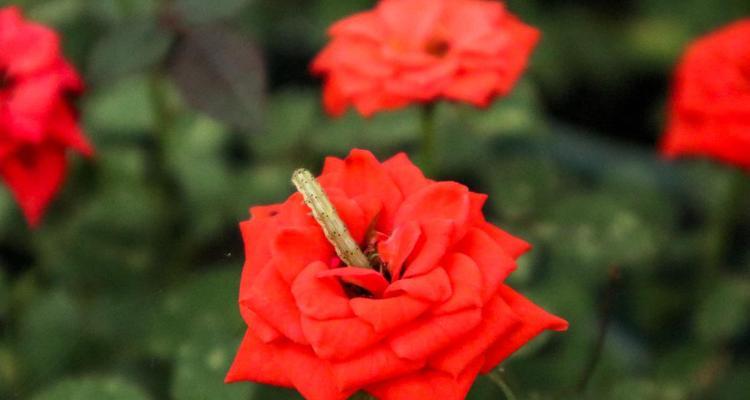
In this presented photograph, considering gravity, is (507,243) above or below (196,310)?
above

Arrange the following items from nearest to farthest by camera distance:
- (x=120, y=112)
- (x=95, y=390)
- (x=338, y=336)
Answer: (x=338, y=336), (x=95, y=390), (x=120, y=112)

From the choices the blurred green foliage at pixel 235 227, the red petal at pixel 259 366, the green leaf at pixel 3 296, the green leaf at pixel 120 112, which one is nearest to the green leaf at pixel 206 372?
the blurred green foliage at pixel 235 227

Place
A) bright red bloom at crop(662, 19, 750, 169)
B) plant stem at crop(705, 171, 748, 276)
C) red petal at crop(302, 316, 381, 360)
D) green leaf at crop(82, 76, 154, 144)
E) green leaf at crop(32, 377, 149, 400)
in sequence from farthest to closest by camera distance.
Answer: green leaf at crop(82, 76, 154, 144) < plant stem at crop(705, 171, 748, 276) < bright red bloom at crop(662, 19, 750, 169) < green leaf at crop(32, 377, 149, 400) < red petal at crop(302, 316, 381, 360)

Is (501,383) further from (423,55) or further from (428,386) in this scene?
(423,55)

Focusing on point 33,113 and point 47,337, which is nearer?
point 33,113

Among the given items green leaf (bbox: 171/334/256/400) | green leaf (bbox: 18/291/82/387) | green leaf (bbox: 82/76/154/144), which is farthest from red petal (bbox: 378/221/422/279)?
green leaf (bbox: 82/76/154/144)

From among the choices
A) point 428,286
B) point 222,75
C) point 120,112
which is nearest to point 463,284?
point 428,286

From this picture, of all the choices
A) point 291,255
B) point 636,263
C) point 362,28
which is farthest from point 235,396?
point 636,263

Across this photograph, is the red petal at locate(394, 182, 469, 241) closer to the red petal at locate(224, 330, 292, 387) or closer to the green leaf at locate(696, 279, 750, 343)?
the red petal at locate(224, 330, 292, 387)
